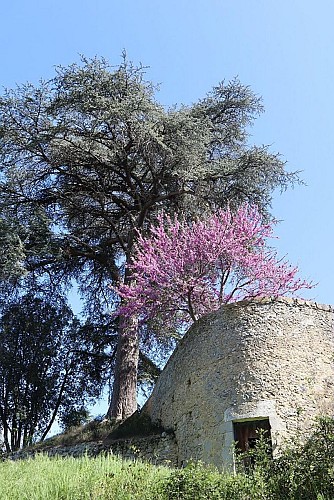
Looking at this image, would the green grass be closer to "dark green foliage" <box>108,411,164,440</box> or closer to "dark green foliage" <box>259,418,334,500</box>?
"dark green foliage" <box>259,418,334,500</box>

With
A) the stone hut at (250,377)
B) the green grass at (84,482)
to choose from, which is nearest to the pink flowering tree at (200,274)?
the stone hut at (250,377)

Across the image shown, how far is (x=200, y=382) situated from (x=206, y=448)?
1.28 meters

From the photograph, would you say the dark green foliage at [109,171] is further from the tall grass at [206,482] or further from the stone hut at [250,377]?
the tall grass at [206,482]

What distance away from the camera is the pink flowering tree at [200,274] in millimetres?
13445

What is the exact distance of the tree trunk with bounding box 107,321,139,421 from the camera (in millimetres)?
15656

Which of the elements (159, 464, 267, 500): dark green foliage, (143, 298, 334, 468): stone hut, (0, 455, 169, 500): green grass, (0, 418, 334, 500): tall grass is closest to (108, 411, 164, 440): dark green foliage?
(143, 298, 334, 468): stone hut

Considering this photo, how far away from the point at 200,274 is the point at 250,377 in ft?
10.5

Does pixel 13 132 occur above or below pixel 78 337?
above

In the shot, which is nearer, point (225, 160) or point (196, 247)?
point (196, 247)

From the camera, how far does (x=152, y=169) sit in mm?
17750

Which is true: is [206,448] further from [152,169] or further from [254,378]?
[152,169]

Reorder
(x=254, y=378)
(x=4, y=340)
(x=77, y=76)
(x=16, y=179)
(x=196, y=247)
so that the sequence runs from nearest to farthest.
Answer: (x=254, y=378) < (x=196, y=247) < (x=77, y=76) < (x=16, y=179) < (x=4, y=340)

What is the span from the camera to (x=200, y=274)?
13.4 m

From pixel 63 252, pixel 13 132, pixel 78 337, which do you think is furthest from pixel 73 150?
pixel 78 337
